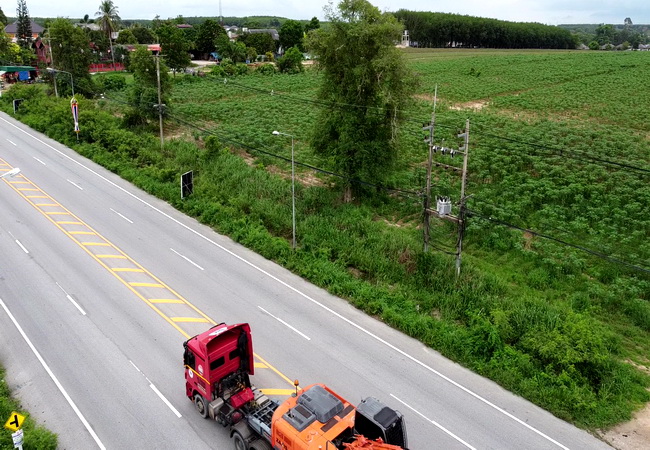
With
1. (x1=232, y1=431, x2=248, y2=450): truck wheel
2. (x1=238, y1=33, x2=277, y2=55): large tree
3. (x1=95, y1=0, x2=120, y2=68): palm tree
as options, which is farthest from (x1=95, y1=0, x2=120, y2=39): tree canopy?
(x1=232, y1=431, x2=248, y2=450): truck wheel

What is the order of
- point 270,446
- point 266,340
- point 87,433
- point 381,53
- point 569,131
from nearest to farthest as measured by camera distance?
point 270,446, point 87,433, point 266,340, point 381,53, point 569,131

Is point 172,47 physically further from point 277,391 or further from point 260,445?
point 260,445

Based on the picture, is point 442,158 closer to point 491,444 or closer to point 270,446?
point 491,444

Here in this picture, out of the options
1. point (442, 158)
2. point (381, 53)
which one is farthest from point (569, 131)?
point (381, 53)

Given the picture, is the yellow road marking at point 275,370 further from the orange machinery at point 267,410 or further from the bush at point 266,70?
the bush at point 266,70

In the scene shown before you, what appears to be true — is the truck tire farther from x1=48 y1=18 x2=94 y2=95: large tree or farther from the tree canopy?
the tree canopy

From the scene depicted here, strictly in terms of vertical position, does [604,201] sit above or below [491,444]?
above
